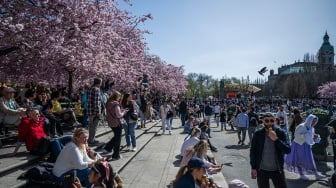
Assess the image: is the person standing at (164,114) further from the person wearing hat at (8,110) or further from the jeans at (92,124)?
the person wearing hat at (8,110)

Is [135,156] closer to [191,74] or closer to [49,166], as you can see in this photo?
[49,166]

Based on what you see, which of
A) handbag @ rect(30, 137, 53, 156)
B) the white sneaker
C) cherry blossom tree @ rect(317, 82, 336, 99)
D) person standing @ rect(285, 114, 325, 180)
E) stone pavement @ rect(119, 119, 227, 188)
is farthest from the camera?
cherry blossom tree @ rect(317, 82, 336, 99)

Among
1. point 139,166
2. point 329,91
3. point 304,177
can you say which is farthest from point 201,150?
point 329,91

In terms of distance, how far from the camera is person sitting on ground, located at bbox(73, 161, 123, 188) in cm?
548

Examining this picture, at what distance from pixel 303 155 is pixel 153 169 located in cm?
448

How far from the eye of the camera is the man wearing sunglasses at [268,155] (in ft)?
19.2

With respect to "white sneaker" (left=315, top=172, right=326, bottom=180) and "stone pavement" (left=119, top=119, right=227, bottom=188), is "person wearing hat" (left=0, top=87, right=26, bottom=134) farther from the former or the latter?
"white sneaker" (left=315, top=172, right=326, bottom=180)

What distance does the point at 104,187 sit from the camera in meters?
5.45

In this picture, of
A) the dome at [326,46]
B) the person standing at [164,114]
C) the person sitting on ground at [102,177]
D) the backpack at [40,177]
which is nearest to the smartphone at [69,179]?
the person sitting on ground at [102,177]

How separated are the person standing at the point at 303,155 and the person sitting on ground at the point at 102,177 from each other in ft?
20.3

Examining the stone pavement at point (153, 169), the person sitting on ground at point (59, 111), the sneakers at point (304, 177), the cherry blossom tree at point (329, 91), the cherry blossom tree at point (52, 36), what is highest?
the cherry blossom tree at point (329, 91)

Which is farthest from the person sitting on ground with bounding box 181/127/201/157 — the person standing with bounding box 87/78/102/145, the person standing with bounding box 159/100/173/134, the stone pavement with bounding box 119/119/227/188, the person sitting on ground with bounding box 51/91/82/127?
the person standing with bounding box 159/100/173/134

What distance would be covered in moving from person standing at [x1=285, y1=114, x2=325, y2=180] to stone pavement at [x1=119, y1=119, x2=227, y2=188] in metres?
2.50

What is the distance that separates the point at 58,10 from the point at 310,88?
8496 cm
